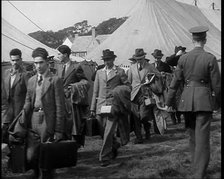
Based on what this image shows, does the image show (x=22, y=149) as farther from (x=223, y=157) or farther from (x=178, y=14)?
(x=178, y=14)

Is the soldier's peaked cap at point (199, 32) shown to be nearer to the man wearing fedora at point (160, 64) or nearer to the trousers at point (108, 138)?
the trousers at point (108, 138)

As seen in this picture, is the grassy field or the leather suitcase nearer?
the leather suitcase

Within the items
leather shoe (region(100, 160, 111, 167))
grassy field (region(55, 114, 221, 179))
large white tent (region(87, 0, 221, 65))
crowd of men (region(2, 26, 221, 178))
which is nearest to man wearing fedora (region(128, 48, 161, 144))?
grassy field (region(55, 114, 221, 179))

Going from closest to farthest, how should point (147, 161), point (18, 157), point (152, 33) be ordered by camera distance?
point (18, 157), point (147, 161), point (152, 33)

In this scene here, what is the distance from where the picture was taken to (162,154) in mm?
7805

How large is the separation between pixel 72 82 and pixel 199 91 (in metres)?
2.56

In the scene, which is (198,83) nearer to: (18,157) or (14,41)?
(18,157)

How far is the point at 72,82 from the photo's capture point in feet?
24.4

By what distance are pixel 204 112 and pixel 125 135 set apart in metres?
2.33

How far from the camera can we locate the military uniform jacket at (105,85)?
730 cm

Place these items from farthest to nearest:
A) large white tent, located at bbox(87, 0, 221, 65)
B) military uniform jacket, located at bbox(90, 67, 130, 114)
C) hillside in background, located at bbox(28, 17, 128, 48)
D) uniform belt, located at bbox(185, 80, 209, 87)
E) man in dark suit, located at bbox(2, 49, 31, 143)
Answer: hillside in background, located at bbox(28, 17, 128, 48), large white tent, located at bbox(87, 0, 221, 65), military uniform jacket, located at bbox(90, 67, 130, 114), man in dark suit, located at bbox(2, 49, 31, 143), uniform belt, located at bbox(185, 80, 209, 87)

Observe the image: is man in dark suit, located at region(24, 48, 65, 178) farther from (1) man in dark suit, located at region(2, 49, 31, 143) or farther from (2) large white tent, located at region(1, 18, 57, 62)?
(2) large white tent, located at region(1, 18, 57, 62)

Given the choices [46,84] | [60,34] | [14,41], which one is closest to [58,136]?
[46,84]

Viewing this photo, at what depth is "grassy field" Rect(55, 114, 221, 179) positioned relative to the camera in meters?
6.23
